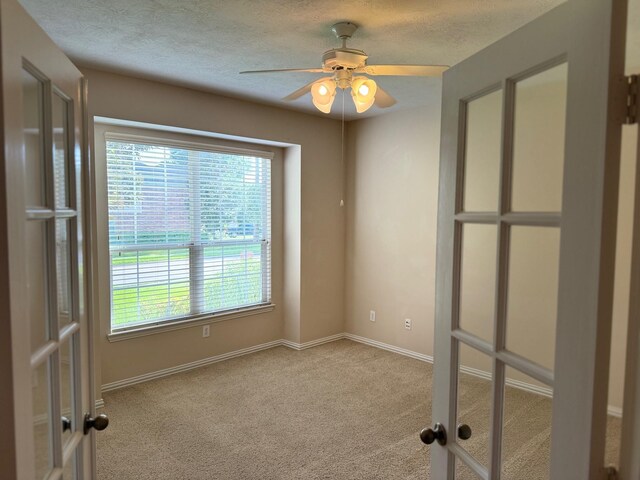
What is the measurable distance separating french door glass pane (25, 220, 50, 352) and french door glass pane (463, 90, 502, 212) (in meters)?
1.14

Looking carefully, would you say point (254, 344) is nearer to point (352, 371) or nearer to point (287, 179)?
point (352, 371)

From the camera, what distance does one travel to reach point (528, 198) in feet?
3.44

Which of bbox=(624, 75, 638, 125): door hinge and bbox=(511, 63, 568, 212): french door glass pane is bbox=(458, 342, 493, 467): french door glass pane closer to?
bbox=(511, 63, 568, 212): french door glass pane

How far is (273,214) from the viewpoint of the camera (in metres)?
4.76

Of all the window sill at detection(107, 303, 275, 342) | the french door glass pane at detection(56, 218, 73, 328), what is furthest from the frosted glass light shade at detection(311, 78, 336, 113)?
the window sill at detection(107, 303, 275, 342)

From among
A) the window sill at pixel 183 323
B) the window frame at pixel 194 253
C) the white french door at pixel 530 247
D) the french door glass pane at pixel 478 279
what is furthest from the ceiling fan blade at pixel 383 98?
the window sill at pixel 183 323

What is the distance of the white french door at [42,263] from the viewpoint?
2.77 feet

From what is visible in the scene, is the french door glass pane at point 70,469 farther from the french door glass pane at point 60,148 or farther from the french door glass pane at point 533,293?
the french door glass pane at point 533,293

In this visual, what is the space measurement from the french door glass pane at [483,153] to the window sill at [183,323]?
331cm

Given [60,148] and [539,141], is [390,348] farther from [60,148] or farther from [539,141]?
[60,148]

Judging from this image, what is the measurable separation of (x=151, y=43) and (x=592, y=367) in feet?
9.21

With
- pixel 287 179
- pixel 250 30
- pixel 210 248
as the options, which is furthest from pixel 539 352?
pixel 287 179

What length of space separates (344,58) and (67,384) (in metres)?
1.85

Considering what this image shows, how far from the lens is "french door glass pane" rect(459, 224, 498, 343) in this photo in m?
1.15
